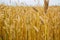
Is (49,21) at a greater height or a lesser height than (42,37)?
greater

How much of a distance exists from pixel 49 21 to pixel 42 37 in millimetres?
189

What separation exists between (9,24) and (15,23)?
0.06m

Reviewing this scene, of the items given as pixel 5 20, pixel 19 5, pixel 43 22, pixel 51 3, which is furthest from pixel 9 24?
pixel 51 3

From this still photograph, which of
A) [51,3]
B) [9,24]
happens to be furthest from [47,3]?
[9,24]

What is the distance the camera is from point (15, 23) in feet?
6.58

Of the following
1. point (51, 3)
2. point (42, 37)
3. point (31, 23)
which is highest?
point (51, 3)

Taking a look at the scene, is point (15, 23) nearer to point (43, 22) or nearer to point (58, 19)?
point (43, 22)

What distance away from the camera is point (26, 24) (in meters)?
2.01

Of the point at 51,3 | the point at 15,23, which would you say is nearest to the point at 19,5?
the point at 15,23

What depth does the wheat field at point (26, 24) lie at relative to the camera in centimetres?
200

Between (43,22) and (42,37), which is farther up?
(43,22)

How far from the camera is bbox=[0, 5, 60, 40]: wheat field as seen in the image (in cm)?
200

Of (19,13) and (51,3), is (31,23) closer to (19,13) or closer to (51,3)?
(19,13)

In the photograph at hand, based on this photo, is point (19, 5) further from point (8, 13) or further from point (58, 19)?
point (58, 19)
